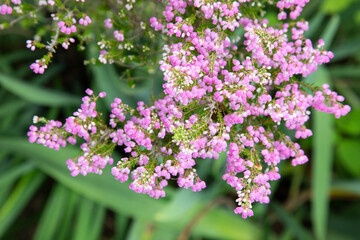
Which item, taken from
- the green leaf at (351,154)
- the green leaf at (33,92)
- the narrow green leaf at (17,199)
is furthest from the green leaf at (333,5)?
the narrow green leaf at (17,199)

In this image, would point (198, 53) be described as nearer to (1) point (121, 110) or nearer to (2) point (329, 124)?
(1) point (121, 110)

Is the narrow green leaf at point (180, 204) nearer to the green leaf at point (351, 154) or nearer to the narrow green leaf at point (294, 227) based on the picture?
the narrow green leaf at point (294, 227)

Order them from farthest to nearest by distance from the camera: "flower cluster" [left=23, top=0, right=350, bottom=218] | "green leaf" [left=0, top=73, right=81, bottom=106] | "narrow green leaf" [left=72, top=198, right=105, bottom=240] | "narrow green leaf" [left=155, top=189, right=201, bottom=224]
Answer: "narrow green leaf" [left=72, top=198, right=105, bottom=240] → "green leaf" [left=0, top=73, right=81, bottom=106] → "narrow green leaf" [left=155, top=189, right=201, bottom=224] → "flower cluster" [left=23, top=0, right=350, bottom=218]

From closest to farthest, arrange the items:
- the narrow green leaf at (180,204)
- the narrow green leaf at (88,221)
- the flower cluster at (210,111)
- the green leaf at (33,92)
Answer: the flower cluster at (210,111) → the narrow green leaf at (180,204) → the green leaf at (33,92) → the narrow green leaf at (88,221)

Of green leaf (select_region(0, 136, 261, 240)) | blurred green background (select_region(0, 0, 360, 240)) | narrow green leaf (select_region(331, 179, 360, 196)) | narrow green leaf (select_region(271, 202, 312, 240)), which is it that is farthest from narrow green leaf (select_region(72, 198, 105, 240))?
narrow green leaf (select_region(331, 179, 360, 196))

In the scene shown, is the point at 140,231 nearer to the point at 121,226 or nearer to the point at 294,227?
the point at 121,226

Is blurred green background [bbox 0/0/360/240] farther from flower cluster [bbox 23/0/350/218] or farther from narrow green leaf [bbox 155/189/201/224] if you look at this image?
flower cluster [bbox 23/0/350/218]

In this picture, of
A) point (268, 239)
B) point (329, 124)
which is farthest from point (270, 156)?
point (268, 239)
